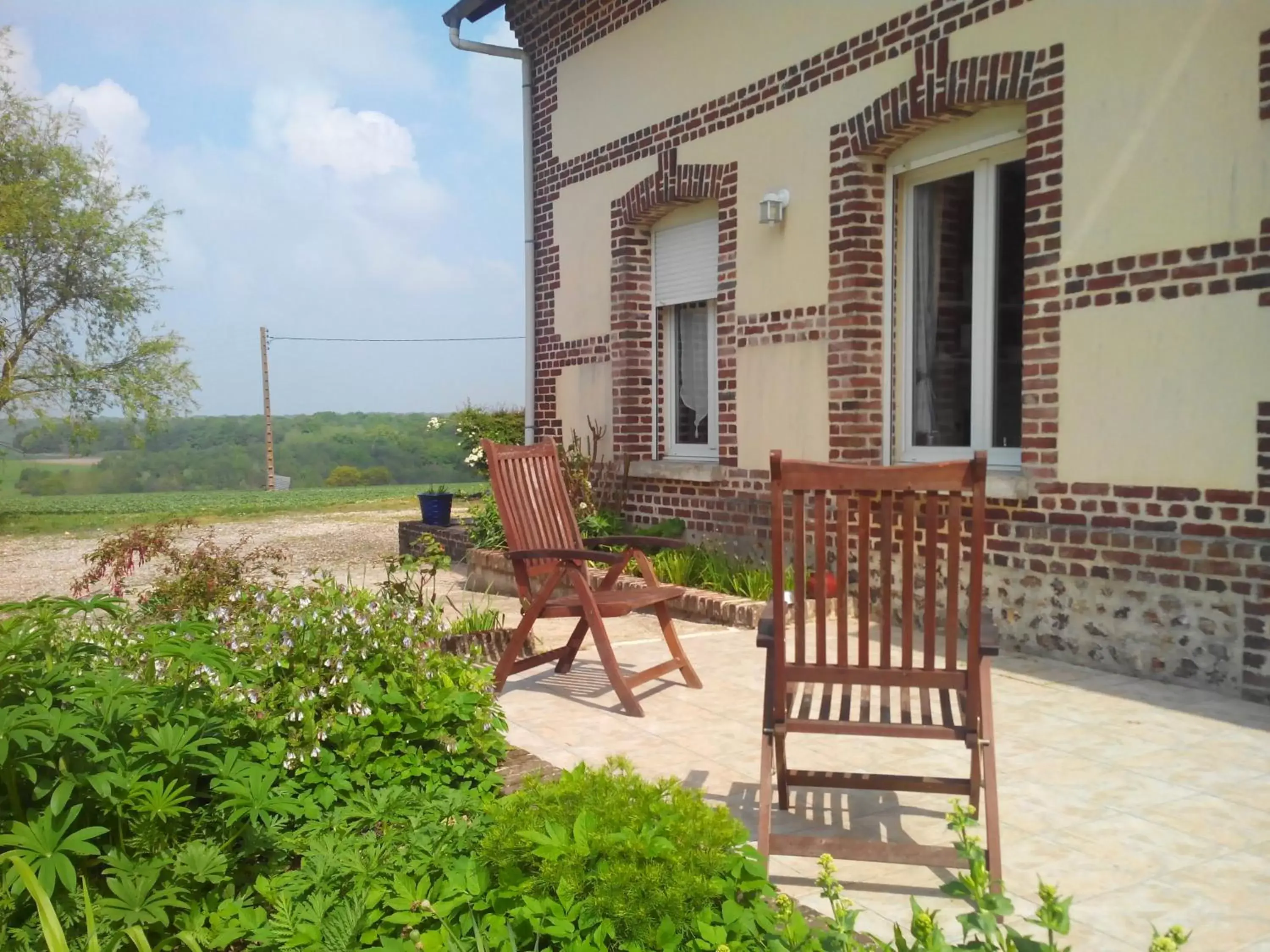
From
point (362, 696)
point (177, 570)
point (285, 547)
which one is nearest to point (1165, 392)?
point (362, 696)

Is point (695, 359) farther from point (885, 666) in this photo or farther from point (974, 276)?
point (885, 666)

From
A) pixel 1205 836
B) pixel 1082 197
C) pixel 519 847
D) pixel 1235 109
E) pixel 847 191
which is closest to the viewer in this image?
pixel 519 847

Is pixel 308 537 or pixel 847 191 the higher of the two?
pixel 847 191

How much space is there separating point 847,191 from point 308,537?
330 inches

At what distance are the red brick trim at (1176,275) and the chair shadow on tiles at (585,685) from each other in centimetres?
269

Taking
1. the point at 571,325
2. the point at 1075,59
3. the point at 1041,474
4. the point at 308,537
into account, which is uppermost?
the point at 1075,59

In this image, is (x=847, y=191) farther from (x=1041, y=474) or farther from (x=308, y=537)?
(x=308, y=537)

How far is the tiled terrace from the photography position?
8.41ft

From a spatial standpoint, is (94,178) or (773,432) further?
(94,178)

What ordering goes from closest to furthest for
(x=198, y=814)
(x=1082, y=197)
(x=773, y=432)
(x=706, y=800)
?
1. (x=198, y=814)
2. (x=706, y=800)
3. (x=1082, y=197)
4. (x=773, y=432)

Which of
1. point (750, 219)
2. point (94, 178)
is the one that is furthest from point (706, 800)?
point (94, 178)

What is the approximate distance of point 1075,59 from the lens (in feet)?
16.5

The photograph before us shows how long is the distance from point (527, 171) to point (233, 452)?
26.1 meters

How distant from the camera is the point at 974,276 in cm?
586
